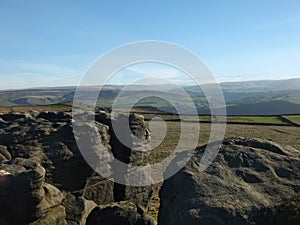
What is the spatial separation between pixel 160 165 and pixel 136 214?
71.0 ft

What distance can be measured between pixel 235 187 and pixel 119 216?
500 centimetres

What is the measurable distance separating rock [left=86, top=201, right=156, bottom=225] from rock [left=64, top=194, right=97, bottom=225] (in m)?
0.50

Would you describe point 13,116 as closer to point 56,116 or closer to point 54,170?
point 56,116

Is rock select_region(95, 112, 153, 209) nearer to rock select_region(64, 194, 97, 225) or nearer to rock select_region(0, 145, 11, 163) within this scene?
rock select_region(64, 194, 97, 225)

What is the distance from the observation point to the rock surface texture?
536 inches

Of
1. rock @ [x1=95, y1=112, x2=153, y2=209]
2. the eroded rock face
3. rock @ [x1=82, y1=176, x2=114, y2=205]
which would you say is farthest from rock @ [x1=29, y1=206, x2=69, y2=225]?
rock @ [x1=95, y1=112, x2=153, y2=209]

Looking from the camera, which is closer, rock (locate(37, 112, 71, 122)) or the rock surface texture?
the rock surface texture

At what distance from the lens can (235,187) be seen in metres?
13.8

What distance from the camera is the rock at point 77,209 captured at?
1617cm

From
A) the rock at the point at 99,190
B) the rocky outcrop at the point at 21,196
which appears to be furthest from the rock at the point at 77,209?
the rocky outcrop at the point at 21,196

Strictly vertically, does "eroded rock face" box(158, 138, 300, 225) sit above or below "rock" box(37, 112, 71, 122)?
below

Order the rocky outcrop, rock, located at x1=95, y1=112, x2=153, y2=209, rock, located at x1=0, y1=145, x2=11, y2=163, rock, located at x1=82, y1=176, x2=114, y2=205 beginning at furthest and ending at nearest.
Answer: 1. rock, located at x1=95, y1=112, x2=153, y2=209
2. rock, located at x1=82, y1=176, x2=114, y2=205
3. rock, located at x1=0, y1=145, x2=11, y2=163
4. the rocky outcrop

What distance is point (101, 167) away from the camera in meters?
20.2

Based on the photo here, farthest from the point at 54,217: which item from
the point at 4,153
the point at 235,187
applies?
the point at 235,187
